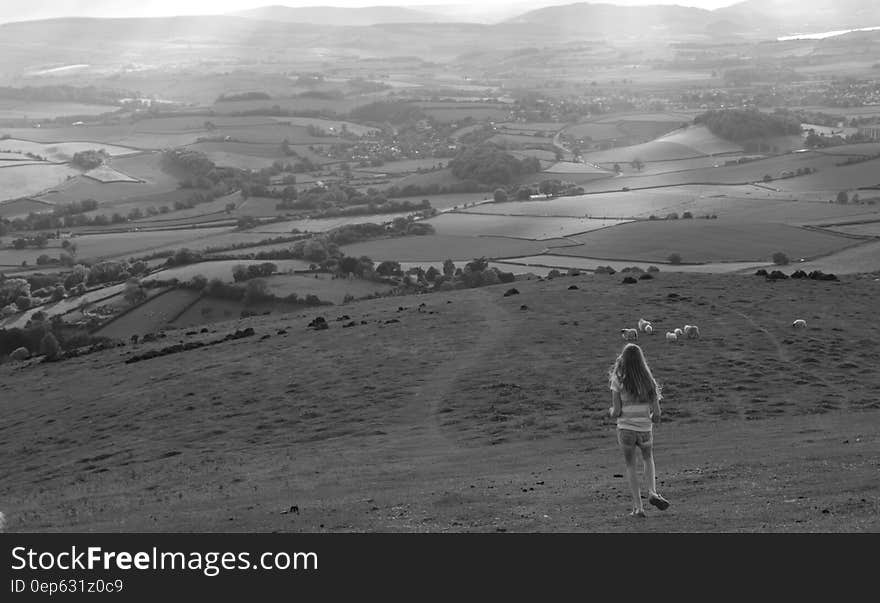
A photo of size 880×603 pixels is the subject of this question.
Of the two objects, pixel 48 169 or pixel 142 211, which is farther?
pixel 48 169

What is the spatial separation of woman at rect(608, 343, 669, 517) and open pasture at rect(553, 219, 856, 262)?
69345 millimetres

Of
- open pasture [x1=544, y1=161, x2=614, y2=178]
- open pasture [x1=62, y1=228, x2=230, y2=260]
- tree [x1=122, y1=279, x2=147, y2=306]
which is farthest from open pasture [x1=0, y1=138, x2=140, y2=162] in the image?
tree [x1=122, y1=279, x2=147, y2=306]

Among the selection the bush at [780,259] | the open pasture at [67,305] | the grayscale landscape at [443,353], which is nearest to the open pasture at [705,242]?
the grayscale landscape at [443,353]

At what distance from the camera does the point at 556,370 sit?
43219 millimetres

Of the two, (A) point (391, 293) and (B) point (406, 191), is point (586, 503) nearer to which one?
(A) point (391, 293)

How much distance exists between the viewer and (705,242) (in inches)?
3644

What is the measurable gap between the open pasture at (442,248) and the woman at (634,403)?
75.3 metres

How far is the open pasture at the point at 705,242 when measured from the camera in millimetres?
87000

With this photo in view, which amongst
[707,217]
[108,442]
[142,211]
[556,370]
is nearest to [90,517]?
[108,442]

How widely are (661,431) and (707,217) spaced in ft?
252

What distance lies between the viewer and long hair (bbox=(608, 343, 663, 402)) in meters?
18.3

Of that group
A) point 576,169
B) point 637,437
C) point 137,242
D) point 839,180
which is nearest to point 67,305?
point 137,242

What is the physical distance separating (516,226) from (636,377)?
91.7 meters

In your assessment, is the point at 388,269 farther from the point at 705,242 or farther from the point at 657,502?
the point at 657,502
